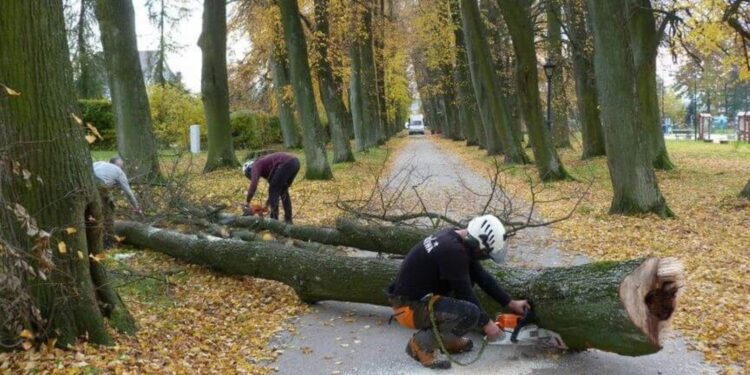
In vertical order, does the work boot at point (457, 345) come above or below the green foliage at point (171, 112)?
below

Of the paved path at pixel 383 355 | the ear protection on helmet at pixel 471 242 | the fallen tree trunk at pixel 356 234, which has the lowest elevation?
the paved path at pixel 383 355

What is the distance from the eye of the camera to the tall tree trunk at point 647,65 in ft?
58.7

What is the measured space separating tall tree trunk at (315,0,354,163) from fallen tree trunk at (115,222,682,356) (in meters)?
16.6

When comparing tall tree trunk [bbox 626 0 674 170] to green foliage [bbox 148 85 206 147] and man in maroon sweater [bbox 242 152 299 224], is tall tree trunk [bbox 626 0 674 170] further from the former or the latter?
green foliage [bbox 148 85 206 147]

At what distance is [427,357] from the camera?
531cm

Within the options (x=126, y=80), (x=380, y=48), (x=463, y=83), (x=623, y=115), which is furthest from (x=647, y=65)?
(x=380, y=48)

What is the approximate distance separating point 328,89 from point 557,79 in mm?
12786

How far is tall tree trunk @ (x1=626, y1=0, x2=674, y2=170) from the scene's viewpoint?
17.9 metres

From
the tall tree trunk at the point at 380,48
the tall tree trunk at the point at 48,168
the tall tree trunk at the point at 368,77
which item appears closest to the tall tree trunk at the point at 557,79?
the tall tree trunk at the point at 380,48

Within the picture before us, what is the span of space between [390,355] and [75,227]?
279 cm

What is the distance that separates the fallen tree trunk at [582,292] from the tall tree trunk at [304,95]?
1150 centimetres

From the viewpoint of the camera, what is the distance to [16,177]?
4.94 meters

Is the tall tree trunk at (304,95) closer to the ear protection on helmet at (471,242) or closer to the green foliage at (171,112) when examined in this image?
the ear protection on helmet at (471,242)

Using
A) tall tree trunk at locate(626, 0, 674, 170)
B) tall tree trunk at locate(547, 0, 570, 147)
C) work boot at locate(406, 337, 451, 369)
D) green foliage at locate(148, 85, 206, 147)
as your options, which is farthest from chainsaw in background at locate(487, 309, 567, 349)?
green foliage at locate(148, 85, 206, 147)
